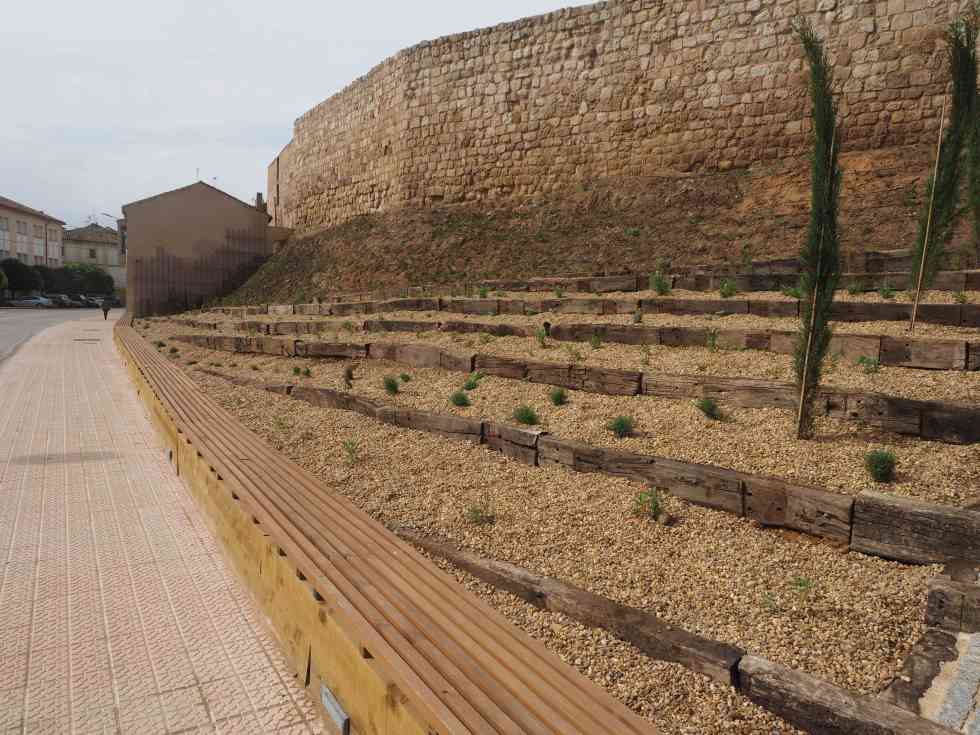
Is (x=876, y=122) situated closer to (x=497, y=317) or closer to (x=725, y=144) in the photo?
(x=725, y=144)

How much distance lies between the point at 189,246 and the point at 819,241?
25.6 metres

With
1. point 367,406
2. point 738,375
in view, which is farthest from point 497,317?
point 738,375

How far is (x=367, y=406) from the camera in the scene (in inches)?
254

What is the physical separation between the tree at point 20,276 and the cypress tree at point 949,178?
201 feet

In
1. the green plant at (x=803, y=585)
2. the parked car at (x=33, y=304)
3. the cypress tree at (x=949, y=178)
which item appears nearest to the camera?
the green plant at (x=803, y=585)

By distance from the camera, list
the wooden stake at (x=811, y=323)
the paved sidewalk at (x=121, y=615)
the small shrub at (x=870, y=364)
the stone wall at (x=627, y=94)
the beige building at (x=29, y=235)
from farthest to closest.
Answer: the beige building at (x=29, y=235), the stone wall at (x=627, y=94), the small shrub at (x=870, y=364), the wooden stake at (x=811, y=323), the paved sidewalk at (x=121, y=615)

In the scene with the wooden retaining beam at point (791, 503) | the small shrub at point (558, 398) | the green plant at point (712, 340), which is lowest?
the wooden retaining beam at point (791, 503)

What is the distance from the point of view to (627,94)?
50.6 ft

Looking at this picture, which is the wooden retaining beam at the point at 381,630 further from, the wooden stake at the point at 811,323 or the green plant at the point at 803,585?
the wooden stake at the point at 811,323

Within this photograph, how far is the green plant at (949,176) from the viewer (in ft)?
20.6

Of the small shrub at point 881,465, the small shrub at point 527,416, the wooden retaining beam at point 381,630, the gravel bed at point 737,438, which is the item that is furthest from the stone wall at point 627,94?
the wooden retaining beam at point 381,630

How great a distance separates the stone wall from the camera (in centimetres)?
1255

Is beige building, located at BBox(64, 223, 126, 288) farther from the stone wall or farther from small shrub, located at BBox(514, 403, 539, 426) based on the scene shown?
small shrub, located at BBox(514, 403, 539, 426)

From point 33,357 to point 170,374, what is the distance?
23.9 ft
